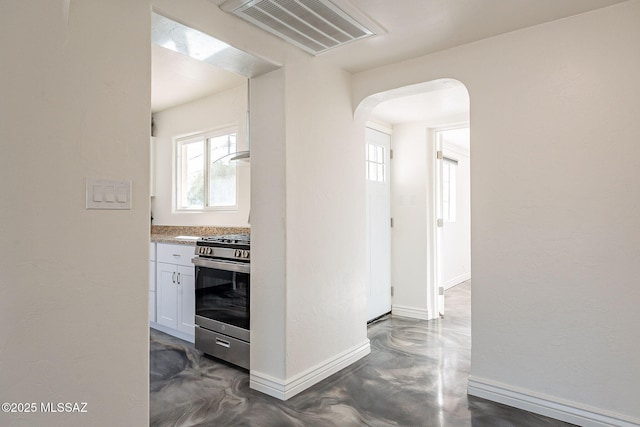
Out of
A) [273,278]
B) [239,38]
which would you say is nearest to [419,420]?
[273,278]

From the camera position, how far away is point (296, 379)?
2.40 meters

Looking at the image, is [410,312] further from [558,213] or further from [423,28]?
[423,28]

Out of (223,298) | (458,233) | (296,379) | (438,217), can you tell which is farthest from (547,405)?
(458,233)

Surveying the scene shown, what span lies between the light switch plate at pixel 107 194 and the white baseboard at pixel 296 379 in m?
1.44

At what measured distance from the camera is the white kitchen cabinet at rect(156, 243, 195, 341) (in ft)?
10.6

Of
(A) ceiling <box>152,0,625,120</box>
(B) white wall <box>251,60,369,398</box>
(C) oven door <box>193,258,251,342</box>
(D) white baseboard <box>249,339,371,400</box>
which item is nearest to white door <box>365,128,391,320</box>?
(A) ceiling <box>152,0,625,120</box>

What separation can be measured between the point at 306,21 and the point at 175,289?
8.18 feet

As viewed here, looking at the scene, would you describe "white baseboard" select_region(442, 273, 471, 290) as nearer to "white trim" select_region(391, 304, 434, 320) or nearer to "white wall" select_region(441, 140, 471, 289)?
"white wall" select_region(441, 140, 471, 289)

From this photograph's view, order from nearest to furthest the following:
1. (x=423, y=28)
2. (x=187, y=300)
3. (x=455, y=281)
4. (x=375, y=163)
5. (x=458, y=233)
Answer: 1. (x=423, y=28)
2. (x=187, y=300)
3. (x=375, y=163)
4. (x=455, y=281)
5. (x=458, y=233)

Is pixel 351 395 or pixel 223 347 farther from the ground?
pixel 223 347

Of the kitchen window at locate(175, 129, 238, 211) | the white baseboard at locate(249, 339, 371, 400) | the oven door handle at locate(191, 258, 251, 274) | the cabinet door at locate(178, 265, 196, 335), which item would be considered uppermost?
the kitchen window at locate(175, 129, 238, 211)

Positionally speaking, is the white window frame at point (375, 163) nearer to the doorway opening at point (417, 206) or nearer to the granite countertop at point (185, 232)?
the doorway opening at point (417, 206)

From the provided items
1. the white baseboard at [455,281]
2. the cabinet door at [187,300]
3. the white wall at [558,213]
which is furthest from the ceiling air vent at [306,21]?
the white baseboard at [455,281]

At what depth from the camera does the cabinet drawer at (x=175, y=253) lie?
10.6ft
